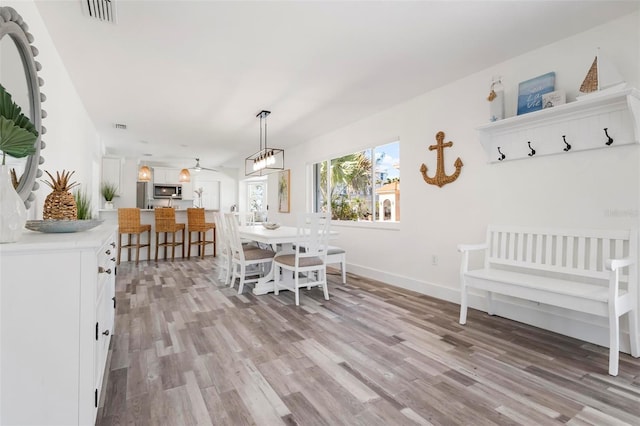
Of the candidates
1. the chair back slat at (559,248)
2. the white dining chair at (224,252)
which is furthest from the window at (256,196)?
the chair back slat at (559,248)

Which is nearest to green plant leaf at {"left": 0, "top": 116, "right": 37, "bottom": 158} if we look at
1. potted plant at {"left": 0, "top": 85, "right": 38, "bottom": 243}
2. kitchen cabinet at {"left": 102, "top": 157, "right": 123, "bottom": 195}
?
potted plant at {"left": 0, "top": 85, "right": 38, "bottom": 243}

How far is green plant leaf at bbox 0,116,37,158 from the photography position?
119 cm

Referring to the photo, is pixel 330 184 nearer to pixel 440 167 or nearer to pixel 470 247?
pixel 440 167

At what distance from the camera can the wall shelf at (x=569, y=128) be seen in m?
2.20

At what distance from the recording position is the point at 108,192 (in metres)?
6.37

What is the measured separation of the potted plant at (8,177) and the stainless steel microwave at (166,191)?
328 inches

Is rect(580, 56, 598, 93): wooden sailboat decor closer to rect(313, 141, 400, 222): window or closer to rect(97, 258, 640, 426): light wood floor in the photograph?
rect(97, 258, 640, 426): light wood floor

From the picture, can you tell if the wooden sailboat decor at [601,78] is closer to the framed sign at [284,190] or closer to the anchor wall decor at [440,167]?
the anchor wall decor at [440,167]

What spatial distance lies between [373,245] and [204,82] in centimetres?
304

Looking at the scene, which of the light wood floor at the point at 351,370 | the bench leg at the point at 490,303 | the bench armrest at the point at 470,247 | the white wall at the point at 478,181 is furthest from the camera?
the bench leg at the point at 490,303

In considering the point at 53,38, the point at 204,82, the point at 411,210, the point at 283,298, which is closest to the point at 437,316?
the point at 411,210

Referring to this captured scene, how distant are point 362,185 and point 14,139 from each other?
4.18 m

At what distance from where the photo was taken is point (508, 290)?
2439mm

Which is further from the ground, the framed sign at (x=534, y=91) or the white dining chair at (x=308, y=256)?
the framed sign at (x=534, y=91)
